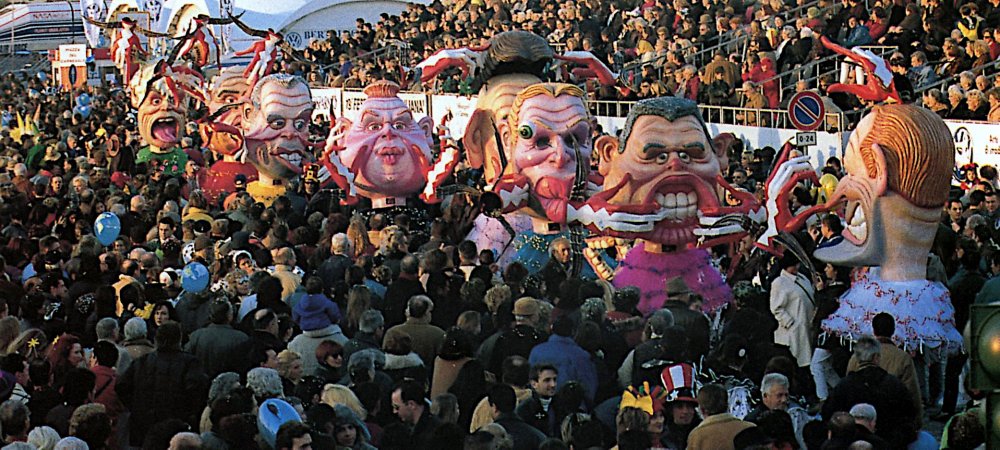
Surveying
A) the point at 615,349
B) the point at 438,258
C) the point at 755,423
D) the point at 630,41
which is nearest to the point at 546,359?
the point at 615,349

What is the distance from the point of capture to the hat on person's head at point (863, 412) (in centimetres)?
749

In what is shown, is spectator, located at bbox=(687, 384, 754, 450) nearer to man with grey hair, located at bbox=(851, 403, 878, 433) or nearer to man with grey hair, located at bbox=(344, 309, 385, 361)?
man with grey hair, located at bbox=(851, 403, 878, 433)

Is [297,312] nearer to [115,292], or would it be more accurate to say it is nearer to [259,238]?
[115,292]

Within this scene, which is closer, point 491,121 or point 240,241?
point 240,241

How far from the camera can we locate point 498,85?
1402 centimetres

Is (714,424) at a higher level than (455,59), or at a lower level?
lower

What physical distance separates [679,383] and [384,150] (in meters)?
7.20

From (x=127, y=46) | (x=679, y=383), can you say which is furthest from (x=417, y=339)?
(x=127, y=46)

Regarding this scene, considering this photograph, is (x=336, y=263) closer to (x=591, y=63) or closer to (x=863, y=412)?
(x=591, y=63)

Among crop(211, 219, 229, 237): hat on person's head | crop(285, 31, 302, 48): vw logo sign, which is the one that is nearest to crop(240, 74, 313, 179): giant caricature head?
crop(211, 219, 229, 237): hat on person's head

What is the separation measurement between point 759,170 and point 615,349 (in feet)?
24.7

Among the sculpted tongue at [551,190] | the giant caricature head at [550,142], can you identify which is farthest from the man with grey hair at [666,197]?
the giant caricature head at [550,142]

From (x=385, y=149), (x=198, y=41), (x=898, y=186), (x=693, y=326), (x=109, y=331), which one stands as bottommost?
(x=693, y=326)

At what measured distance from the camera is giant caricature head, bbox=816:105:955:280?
33.4ft
